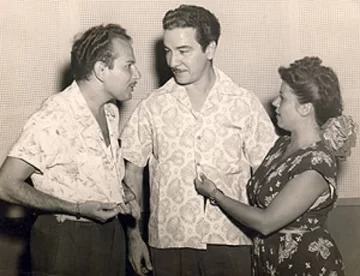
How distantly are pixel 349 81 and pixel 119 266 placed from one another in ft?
3.88

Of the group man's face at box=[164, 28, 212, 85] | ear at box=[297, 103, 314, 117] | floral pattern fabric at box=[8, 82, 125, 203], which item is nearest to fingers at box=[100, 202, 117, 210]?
floral pattern fabric at box=[8, 82, 125, 203]

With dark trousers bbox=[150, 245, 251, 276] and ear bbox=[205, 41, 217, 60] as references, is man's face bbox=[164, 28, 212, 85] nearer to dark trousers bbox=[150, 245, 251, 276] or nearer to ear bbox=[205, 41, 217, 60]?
ear bbox=[205, 41, 217, 60]

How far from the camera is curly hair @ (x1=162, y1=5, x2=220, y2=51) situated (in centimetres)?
175

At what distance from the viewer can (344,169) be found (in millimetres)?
2410

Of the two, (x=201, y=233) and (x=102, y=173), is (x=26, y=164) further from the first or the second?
(x=201, y=233)

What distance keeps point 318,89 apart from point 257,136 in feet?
0.93

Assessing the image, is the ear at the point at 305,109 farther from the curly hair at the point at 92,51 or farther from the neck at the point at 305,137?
the curly hair at the point at 92,51

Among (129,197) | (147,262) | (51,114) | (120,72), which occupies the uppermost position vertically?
(120,72)

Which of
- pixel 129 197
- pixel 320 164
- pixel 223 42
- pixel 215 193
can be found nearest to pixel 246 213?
pixel 215 193

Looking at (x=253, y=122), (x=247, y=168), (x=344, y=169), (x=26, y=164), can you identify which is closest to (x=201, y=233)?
(x=247, y=168)

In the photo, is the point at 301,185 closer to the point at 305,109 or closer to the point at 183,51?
the point at 305,109

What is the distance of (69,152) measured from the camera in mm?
1602

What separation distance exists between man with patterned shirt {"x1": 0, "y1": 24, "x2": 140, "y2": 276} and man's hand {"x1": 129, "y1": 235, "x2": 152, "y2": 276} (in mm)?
111

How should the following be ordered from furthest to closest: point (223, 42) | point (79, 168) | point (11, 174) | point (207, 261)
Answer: point (223, 42) → point (207, 261) → point (79, 168) → point (11, 174)
